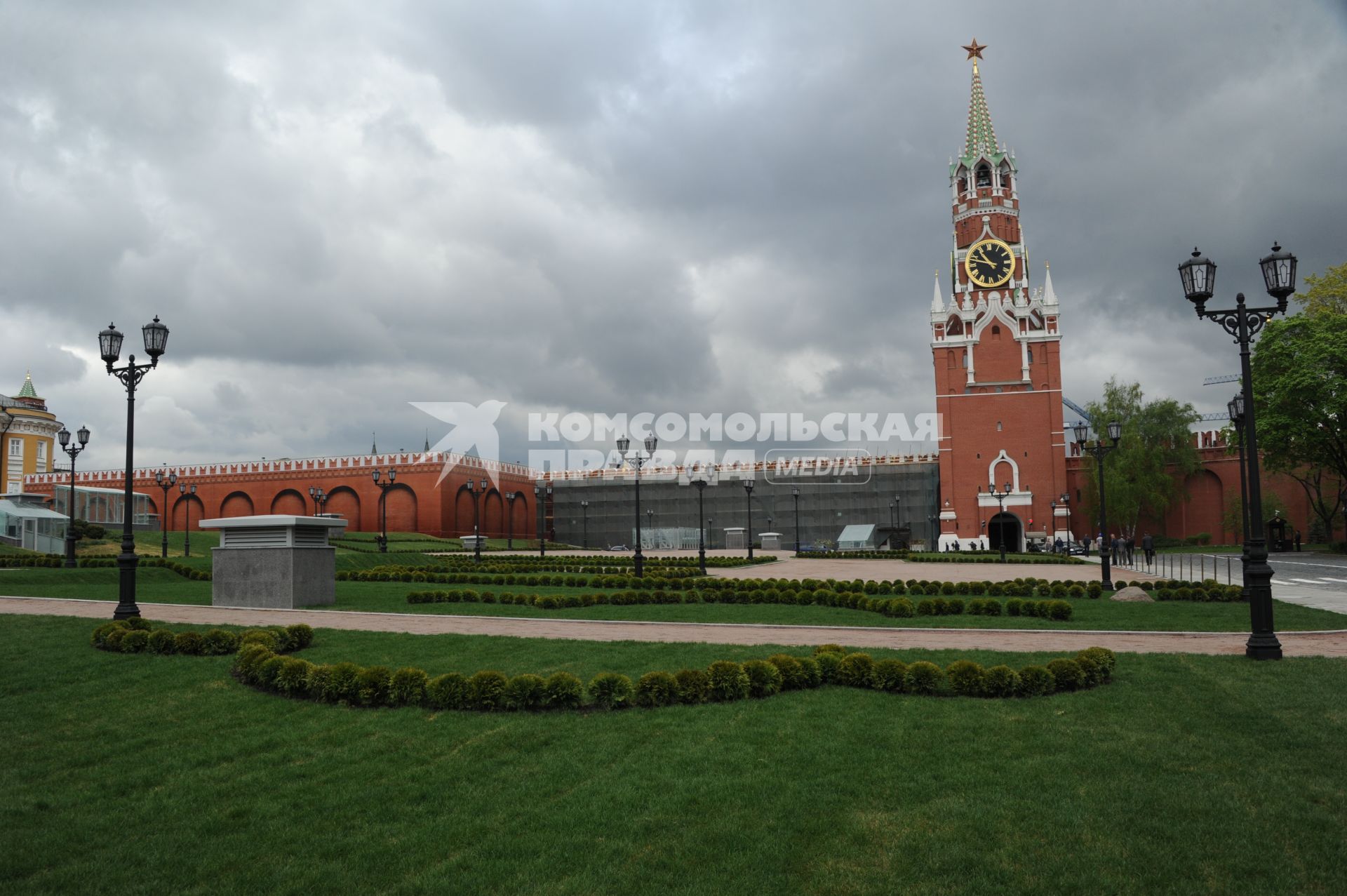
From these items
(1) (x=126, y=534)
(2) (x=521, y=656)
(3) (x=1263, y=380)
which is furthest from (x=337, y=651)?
(3) (x=1263, y=380)

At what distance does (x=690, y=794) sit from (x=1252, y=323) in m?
9.15

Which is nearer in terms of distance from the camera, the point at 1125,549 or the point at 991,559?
the point at 1125,549

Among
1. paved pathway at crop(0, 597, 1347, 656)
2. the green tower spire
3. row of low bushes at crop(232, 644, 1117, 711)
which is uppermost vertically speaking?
the green tower spire

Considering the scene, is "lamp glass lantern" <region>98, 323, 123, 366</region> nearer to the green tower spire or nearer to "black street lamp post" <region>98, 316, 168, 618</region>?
"black street lamp post" <region>98, 316, 168, 618</region>

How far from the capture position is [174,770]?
220 inches

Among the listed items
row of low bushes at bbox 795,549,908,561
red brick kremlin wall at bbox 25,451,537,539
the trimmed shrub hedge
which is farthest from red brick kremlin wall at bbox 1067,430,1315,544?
red brick kremlin wall at bbox 25,451,537,539

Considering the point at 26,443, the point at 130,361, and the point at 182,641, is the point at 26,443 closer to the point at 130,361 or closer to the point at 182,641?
the point at 130,361

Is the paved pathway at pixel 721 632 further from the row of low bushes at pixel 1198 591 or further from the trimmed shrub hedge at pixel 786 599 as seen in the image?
the row of low bushes at pixel 1198 591

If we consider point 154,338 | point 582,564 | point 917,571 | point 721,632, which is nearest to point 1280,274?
point 721,632

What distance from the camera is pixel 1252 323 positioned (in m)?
10.0

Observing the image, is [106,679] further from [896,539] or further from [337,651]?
[896,539]

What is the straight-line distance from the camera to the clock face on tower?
168 feet

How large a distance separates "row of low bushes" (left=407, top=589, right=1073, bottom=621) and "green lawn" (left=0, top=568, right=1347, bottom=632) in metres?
0.22

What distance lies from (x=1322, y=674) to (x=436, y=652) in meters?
8.90
